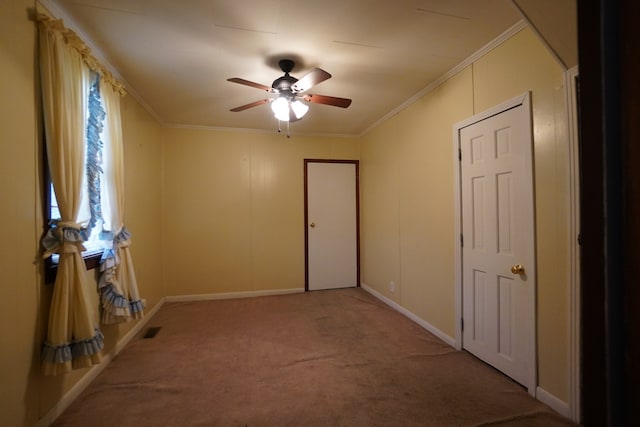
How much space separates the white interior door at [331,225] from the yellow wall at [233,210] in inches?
6.4

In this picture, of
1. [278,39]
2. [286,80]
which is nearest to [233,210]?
[286,80]

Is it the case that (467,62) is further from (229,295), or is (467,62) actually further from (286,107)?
(229,295)

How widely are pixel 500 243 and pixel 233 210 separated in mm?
3395

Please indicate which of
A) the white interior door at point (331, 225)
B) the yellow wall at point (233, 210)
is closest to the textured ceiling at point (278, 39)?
the yellow wall at point (233, 210)

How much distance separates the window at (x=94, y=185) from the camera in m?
1.98

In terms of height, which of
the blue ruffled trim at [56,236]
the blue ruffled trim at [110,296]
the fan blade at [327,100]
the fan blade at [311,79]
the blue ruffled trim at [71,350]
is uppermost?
the fan blade at [311,79]

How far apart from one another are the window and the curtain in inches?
1.5

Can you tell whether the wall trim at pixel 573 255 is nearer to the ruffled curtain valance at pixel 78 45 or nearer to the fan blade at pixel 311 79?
the fan blade at pixel 311 79

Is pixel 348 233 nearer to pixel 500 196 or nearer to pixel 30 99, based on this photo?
pixel 500 196

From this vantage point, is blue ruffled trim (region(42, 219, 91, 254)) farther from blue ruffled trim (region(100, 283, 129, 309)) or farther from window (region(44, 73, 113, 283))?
A: blue ruffled trim (region(100, 283, 129, 309))

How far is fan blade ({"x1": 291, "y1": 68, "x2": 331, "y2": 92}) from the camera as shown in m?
2.06

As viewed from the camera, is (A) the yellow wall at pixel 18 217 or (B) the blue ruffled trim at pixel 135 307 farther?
(B) the blue ruffled trim at pixel 135 307

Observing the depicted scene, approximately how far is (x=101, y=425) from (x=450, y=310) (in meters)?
2.76

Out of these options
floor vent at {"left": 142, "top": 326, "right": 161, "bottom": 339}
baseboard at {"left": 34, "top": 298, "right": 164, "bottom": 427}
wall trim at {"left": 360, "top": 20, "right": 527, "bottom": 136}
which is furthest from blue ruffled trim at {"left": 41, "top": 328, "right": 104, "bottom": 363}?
wall trim at {"left": 360, "top": 20, "right": 527, "bottom": 136}
